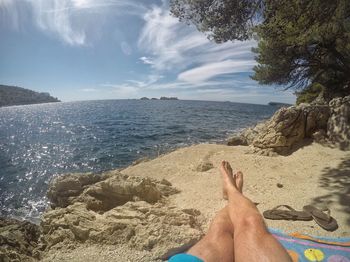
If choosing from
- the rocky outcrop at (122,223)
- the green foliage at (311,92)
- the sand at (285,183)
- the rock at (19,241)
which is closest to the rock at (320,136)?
the sand at (285,183)

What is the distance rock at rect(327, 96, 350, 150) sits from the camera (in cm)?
754

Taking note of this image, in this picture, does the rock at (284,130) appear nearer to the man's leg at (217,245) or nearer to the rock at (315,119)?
the rock at (315,119)

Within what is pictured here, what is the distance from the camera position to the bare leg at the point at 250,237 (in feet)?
6.44

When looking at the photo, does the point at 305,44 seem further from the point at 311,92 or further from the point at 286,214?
the point at 286,214

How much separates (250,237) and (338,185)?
3918mm

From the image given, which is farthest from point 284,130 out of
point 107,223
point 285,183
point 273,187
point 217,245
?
point 217,245

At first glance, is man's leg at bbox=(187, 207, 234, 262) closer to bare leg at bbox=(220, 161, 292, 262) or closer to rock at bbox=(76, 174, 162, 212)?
bare leg at bbox=(220, 161, 292, 262)

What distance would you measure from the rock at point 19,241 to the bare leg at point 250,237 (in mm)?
2661

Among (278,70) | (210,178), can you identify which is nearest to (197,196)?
(210,178)

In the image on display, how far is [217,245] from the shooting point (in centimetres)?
225

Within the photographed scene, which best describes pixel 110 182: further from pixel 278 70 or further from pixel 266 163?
pixel 278 70

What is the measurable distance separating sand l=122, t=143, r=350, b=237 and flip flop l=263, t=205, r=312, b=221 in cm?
9

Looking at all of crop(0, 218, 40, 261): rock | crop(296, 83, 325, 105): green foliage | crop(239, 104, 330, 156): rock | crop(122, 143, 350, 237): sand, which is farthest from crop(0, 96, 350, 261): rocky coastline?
crop(296, 83, 325, 105): green foliage

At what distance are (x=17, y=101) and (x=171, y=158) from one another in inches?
7102
